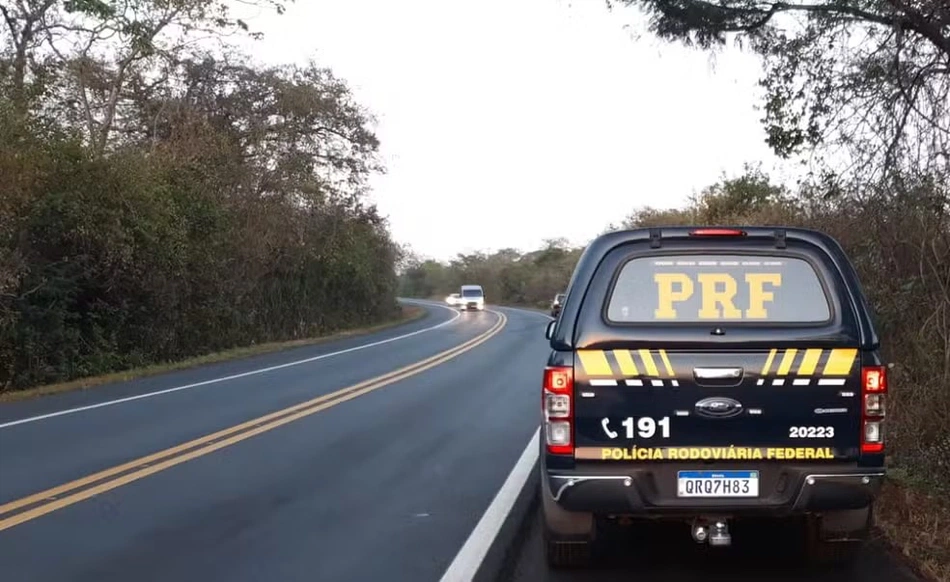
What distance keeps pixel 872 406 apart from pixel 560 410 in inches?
62.4

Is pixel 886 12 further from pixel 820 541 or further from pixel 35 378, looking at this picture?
pixel 35 378

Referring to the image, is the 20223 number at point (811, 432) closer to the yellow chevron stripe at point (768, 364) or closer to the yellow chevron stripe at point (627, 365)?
the yellow chevron stripe at point (768, 364)

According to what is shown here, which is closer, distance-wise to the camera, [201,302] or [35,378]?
[35,378]

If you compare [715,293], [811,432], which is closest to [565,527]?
[811,432]

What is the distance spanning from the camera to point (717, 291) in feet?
18.3

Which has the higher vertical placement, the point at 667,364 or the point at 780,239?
the point at 780,239

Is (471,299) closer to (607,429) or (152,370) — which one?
(152,370)

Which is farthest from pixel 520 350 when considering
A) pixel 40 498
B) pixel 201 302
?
pixel 40 498

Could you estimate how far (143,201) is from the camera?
21.0 meters

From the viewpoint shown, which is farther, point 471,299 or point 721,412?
point 471,299

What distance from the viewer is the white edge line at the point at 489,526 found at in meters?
5.95

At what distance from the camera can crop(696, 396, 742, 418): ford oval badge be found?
527cm

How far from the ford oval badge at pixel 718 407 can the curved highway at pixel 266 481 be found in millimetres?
1204

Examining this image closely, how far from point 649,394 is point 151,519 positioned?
392 cm
